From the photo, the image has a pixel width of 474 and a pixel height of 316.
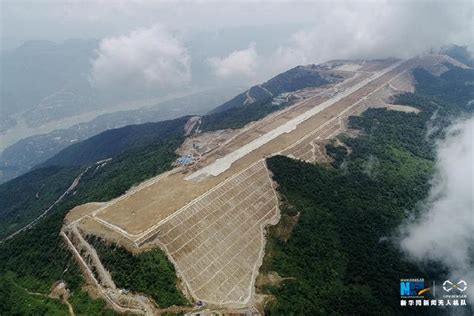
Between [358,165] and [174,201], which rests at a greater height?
[174,201]

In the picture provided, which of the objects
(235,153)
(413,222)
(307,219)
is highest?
(235,153)

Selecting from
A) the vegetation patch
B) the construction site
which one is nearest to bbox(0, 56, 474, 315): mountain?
the vegetation patch

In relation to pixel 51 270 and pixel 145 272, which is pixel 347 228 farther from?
pixel 51 270

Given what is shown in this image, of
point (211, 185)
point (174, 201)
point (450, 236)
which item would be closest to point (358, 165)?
point (450, 236)

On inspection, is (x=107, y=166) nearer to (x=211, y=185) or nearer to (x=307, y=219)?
(x=211, y=185)

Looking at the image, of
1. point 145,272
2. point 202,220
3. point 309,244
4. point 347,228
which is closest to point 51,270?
point 145,272

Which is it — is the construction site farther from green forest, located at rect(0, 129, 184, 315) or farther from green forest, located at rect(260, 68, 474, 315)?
green forest, located at rect(260, 68, 474, 315)
